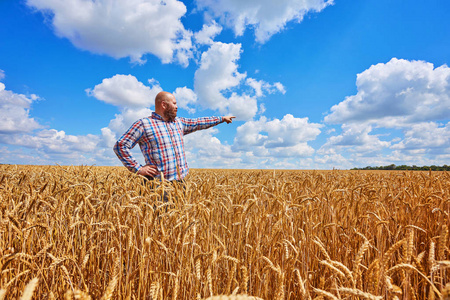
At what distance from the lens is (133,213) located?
206 cm

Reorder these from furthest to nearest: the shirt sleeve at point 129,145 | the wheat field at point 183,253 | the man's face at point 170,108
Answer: the man's face at point 170,108 → the shirt sleeve at point 129,145 → the wheat field at point 183,253

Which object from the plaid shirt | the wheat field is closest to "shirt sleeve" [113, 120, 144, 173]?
the plaid shirt

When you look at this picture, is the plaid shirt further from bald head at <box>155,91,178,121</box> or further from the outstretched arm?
the outstretched arm

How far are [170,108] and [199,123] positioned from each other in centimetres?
88

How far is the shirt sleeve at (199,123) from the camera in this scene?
509 cm

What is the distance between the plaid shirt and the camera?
4133 mm

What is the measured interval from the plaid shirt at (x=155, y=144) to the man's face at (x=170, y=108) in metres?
0.12

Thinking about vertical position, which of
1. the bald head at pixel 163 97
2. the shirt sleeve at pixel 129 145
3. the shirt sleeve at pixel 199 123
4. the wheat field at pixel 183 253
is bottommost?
the wheat field at pixel 183 253

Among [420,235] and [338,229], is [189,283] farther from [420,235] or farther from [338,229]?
[420,235]

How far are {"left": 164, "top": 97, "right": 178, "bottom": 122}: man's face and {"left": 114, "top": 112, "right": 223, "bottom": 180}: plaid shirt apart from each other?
→ 4.6 inches

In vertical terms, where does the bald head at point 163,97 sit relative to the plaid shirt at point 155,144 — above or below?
above

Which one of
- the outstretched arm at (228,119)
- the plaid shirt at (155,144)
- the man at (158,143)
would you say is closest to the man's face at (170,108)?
the man at (158,143)

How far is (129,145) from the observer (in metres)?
4.18

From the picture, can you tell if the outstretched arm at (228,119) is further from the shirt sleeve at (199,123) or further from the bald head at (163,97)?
the bald head at (163,97)
